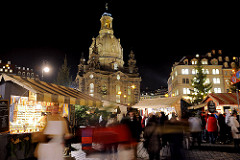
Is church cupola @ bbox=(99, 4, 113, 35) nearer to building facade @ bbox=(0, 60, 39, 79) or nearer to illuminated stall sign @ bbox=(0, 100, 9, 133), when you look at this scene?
building facade @ bbox=(0, 60, 39, 79)

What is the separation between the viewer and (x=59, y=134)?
5.89 meters

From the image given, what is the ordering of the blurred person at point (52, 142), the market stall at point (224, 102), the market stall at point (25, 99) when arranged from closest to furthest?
the blurred person at point (52, 142) < the market stall at point (25, 99) < the market stall at point (224, 102)

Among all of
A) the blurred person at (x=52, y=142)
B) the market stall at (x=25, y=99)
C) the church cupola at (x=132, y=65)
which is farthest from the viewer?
the church cupola at (x=132, y=65)

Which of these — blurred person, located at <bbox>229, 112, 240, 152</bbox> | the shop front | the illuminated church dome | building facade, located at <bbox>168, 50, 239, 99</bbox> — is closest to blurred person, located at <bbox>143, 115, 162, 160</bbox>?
the shop front

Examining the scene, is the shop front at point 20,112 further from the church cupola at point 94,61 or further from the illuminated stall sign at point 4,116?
the church cupola at point 94,61

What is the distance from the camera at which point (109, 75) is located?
80.4 metres

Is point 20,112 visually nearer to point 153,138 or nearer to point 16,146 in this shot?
point 16,146

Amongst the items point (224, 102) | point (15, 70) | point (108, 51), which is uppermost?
point (108, 51)

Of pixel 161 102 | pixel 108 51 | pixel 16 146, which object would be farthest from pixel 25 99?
pixel 108 51

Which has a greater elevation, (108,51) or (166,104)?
(108,51)

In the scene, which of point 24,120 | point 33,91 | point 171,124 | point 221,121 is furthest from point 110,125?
point 221,121

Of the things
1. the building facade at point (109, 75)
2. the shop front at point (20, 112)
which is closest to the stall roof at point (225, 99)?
the shop front at point (20, 112)

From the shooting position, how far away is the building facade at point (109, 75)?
7675 cm

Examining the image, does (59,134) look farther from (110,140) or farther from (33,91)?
(33,91)
